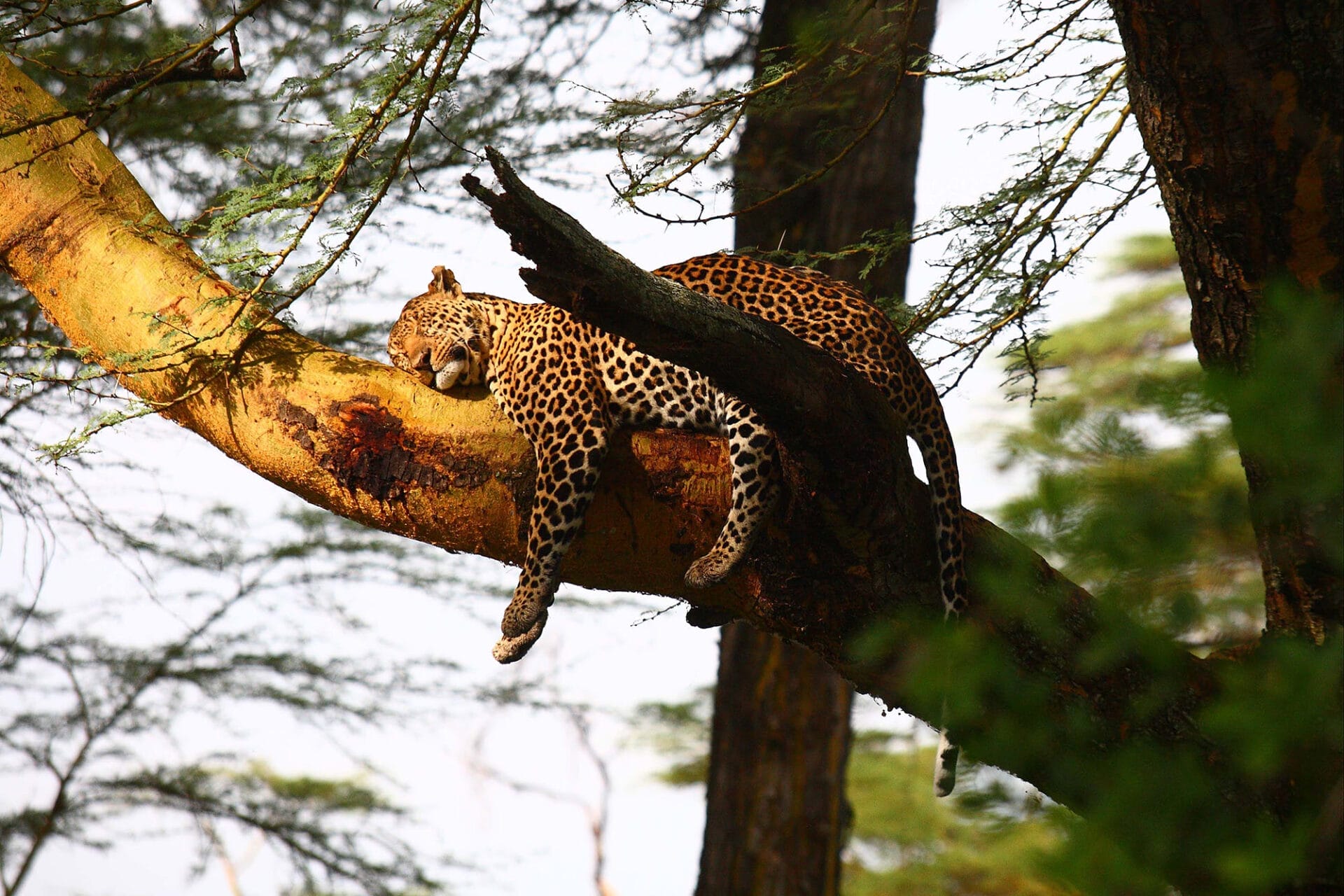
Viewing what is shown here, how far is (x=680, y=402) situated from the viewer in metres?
3.92

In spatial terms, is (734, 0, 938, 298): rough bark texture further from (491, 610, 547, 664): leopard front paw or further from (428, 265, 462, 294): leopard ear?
(491, 610, 547, 664): leopard front paw

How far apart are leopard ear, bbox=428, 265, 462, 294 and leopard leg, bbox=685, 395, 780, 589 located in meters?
2.01

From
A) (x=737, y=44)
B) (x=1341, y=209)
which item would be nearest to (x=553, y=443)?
(x=1341, y=209)

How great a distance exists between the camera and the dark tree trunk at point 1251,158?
3.16 m

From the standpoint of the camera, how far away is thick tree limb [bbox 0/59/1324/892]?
3355 millimetres

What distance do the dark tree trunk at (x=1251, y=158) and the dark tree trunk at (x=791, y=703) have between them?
4374mm

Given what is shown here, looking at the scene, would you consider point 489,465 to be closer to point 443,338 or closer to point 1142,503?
point 443,338

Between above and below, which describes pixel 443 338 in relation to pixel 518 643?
above

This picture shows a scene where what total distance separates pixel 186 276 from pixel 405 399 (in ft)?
3.20

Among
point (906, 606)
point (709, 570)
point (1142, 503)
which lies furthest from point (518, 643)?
point (1142, 503)

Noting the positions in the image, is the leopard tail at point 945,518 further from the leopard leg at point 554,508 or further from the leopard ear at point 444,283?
the leopard ear at point 444,283

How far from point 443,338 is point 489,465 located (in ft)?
2.81

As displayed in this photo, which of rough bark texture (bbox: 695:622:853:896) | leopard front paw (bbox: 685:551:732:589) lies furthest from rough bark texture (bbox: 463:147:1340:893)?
rough bark texture (bbox: 695:622:853:896)

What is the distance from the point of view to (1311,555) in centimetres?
341
